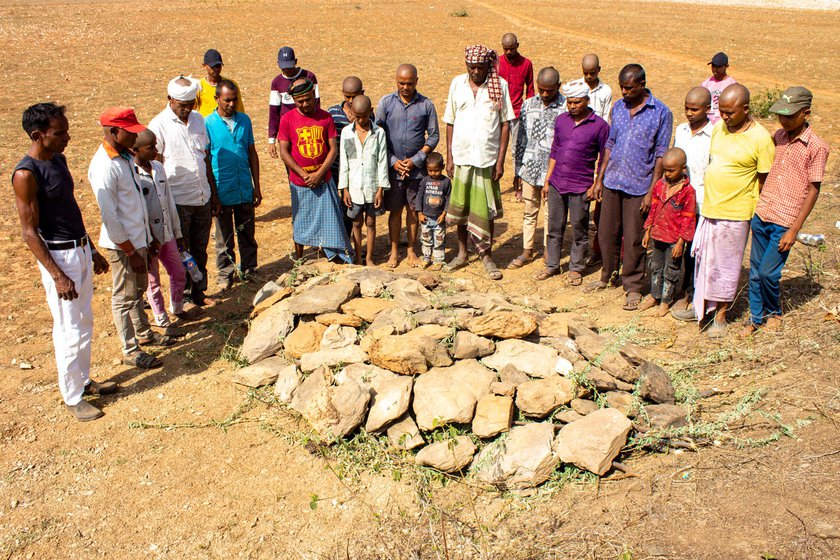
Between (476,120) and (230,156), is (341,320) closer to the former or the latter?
(230,156)

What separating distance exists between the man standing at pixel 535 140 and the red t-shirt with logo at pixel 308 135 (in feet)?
6.33

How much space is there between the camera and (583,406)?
421cm

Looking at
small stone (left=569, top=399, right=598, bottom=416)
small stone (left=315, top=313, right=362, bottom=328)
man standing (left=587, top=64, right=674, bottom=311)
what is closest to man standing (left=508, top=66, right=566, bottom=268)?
man standing (left=587, top=64, right=674, bottom=311)

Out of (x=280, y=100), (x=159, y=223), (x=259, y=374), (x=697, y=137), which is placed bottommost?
(x=259, y=374)

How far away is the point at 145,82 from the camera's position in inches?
600

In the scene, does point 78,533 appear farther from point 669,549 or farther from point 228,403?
point 669,549

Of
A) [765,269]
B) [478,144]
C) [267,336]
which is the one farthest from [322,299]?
[765,269]

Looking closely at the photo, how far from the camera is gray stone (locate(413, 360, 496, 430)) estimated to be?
4.16 metres

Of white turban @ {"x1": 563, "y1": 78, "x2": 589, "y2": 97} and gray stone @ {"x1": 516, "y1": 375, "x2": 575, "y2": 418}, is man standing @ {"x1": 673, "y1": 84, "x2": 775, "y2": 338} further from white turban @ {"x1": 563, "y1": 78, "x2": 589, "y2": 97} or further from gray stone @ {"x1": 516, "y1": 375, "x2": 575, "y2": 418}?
→ gray stone @ {"x1": 516, "y1": 375, "x2": 575, "y2": 418}

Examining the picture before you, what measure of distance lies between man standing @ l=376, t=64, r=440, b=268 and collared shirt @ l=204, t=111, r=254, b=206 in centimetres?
132

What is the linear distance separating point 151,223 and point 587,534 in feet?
13.1

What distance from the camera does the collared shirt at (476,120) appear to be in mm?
6418

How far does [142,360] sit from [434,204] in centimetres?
308

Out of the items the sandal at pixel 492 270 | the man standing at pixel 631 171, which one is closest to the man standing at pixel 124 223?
the sandal at pixel 492 270
